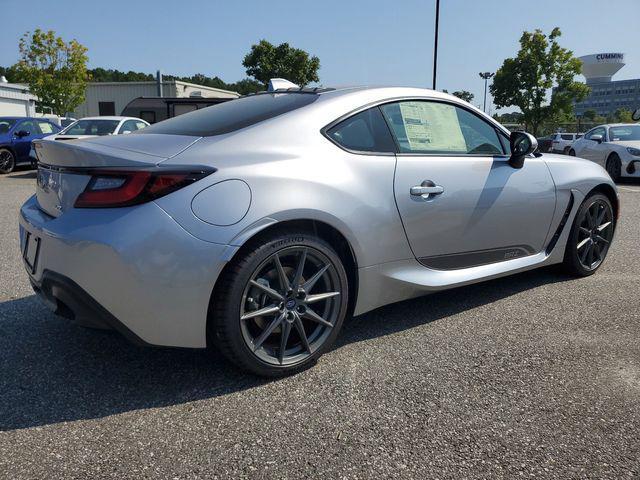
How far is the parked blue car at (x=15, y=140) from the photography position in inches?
536

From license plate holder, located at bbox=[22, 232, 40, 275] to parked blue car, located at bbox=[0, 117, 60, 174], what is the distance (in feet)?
42.0

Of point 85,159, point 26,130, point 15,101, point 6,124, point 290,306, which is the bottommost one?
point 290,306

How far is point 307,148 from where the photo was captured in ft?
8.50

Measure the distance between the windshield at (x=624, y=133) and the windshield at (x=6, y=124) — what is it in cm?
1559

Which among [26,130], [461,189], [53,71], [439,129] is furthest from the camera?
[53,71]

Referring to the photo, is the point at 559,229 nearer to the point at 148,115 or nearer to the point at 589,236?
the point at 589,236

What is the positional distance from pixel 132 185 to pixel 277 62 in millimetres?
49249

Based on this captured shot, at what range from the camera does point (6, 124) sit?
14.0m

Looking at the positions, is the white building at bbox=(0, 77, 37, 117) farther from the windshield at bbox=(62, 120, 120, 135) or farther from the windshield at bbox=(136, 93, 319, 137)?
the windshield at bbox=(136, 93, 319, 137)

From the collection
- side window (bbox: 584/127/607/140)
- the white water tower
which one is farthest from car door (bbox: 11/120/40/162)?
the white water tower

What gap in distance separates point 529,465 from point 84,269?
6.24 feet

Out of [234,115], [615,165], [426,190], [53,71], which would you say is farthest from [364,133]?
[53,71]

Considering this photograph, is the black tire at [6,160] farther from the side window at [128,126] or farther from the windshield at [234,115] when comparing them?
the windshield at [234,115]

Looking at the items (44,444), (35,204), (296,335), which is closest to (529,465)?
(296,335)
